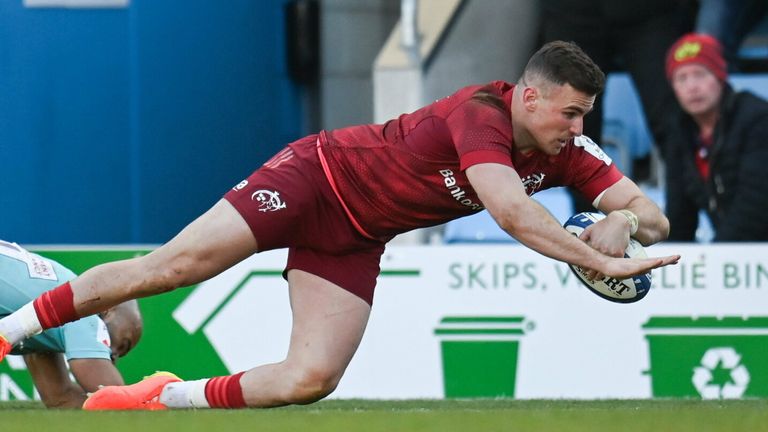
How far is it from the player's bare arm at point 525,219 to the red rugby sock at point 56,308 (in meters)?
1.66

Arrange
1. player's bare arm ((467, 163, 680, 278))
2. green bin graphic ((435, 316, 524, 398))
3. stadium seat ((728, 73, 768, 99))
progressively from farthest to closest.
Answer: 1. stadium seat ((728, 73, 768, 99))
2. green bin graphic ((435, 316, 524, 398))
3. player's bare arm ((467, 163, 680, 278))

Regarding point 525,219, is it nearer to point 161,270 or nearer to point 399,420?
point 399,420

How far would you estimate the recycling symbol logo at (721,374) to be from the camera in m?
9.08

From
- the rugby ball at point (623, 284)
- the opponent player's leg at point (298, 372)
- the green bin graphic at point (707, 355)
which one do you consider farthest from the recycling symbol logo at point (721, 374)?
the opponent player's leg at point (298, 372)

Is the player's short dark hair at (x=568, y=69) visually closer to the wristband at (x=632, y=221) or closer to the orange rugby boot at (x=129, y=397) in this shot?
the wristband at (x=632, y=221)

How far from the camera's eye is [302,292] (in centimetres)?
674

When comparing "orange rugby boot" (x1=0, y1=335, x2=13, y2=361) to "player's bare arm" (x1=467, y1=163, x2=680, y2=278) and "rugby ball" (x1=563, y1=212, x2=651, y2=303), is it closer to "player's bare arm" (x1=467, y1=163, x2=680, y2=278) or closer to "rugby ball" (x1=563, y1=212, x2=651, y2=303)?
"player's bare arm" (x1=467, y1=163, x2=680, y2=278)

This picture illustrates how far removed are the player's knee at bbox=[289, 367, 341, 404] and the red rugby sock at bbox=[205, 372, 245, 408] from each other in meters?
0.22

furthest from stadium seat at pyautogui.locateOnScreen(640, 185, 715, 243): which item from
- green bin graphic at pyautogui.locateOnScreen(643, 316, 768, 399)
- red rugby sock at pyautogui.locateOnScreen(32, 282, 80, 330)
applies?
red rugby sock at pyautogui.locateOnScreen(32, 282, 80, 330)

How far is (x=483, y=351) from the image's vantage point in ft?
30.2

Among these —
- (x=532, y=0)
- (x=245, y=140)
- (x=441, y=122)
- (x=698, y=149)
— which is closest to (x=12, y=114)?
(x=245, y=140)

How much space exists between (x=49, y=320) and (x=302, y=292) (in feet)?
3.31

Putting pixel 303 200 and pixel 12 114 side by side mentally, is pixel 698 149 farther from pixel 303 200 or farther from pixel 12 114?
pixel 12 114

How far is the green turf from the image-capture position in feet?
18.5
